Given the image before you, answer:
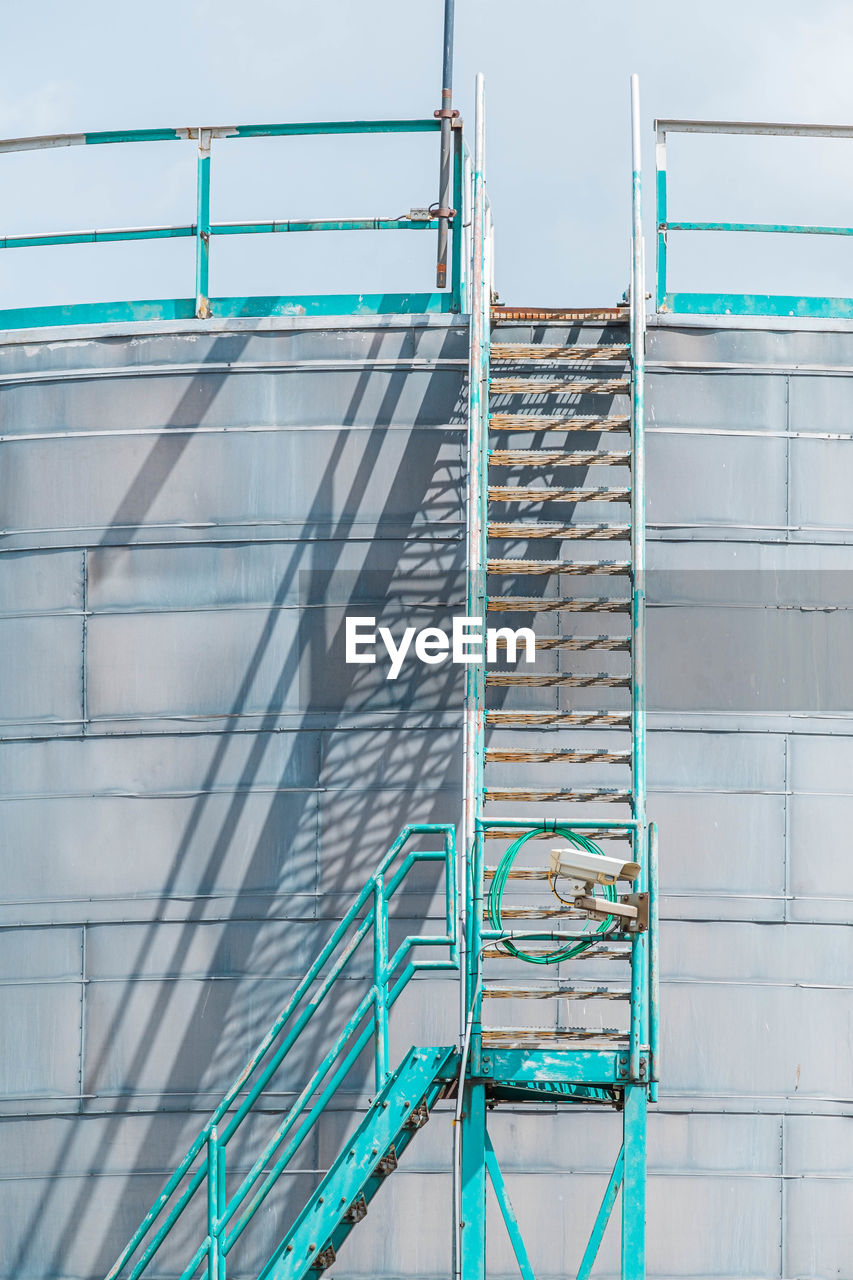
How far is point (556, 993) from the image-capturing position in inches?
329

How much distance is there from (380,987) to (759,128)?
632 centimetres

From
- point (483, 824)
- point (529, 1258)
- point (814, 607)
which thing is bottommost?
point (529, 1258)

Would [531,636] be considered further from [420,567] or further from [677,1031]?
[677,1031]

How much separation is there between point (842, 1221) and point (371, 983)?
10.2 feet

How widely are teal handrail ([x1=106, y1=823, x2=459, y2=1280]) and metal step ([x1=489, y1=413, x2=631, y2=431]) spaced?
2.41m

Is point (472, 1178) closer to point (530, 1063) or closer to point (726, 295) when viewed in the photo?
point (530, 1063)

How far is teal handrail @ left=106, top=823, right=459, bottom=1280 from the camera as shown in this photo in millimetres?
7586

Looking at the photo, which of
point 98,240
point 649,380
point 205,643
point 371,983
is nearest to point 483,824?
point 371,983

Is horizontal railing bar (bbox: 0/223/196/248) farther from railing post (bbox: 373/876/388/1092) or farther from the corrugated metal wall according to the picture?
railing post (bbox: 373/876/388/1092)

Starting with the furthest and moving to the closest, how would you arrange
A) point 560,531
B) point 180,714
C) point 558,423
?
point 180,714 → point 558,423 → point 560,531

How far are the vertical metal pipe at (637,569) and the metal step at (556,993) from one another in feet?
0.92

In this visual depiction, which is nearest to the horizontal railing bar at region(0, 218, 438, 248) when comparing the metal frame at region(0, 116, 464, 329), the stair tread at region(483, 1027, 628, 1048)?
the metal frame at region(0, 116, 464, 329)

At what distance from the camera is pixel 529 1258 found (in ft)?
28.4

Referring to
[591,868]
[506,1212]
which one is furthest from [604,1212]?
[591,868]
